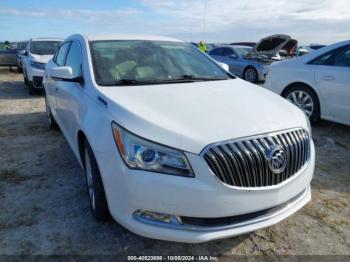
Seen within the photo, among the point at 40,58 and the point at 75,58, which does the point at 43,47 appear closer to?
the point at 40,58

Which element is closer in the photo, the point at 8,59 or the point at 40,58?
the point at 40,58

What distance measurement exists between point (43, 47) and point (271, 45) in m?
8.11

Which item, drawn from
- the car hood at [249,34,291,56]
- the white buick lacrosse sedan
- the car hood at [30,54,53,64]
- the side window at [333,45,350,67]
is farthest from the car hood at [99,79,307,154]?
the car hood at [249,34,291,56]

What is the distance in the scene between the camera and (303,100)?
5836 millimetres

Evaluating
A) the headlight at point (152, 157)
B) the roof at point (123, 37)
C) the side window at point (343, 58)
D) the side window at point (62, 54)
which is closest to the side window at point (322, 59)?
the side window at point (343, 58)

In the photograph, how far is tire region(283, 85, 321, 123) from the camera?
18.5 ft

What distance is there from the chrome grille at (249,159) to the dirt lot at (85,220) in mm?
695

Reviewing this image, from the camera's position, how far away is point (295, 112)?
2.77 metres

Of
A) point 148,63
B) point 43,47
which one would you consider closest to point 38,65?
point 43,47

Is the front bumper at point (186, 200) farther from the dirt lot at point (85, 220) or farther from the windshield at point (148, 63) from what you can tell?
the windshield at point (148, 63)

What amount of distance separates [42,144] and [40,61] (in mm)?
4918

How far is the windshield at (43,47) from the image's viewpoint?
9931 millimetres

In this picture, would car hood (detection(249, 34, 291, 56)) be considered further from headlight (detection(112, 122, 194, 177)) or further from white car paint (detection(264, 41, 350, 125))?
headlight (detection(112, 122, 194, 177))

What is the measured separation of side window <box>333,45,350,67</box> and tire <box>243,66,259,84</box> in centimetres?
702
